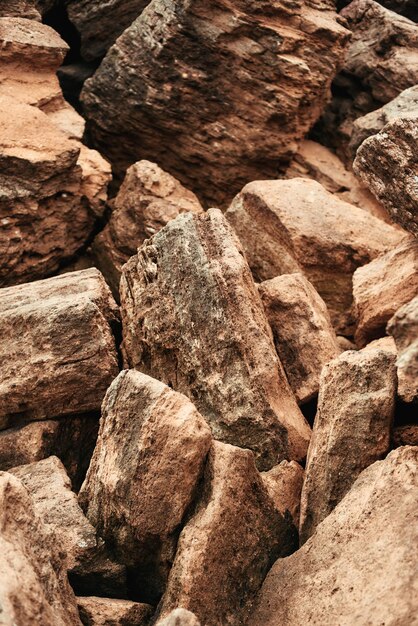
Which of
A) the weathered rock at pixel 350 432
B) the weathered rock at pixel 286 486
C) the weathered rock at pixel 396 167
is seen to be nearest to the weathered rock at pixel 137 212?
the weathered rock at pixel 396 167

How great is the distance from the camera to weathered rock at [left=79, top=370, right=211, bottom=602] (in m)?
5.29

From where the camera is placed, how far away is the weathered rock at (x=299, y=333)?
6738 millimetres

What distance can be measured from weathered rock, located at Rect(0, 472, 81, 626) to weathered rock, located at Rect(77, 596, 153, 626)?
270 millimetres

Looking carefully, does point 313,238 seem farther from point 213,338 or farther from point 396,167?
point 213,338

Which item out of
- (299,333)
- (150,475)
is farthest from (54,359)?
(299,333)

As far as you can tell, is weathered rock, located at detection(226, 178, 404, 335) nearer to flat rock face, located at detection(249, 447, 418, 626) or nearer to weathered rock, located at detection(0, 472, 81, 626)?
flat rock face, located at detection(249, 447, 418, 626)

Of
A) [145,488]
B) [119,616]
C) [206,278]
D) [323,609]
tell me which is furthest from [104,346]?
[323,609]

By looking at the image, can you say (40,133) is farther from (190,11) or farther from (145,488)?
(145,488)

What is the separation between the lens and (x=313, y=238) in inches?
314

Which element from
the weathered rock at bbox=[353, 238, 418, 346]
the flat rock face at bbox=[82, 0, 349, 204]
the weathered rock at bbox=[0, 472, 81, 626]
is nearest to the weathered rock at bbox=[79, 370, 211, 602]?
the weathered rock at bbox=[0, 472, 81, 626]

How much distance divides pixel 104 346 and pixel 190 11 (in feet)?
15.4

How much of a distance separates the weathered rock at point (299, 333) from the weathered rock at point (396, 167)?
946mm

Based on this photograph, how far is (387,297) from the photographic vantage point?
695 centimetres

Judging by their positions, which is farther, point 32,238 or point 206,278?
point 32,238
